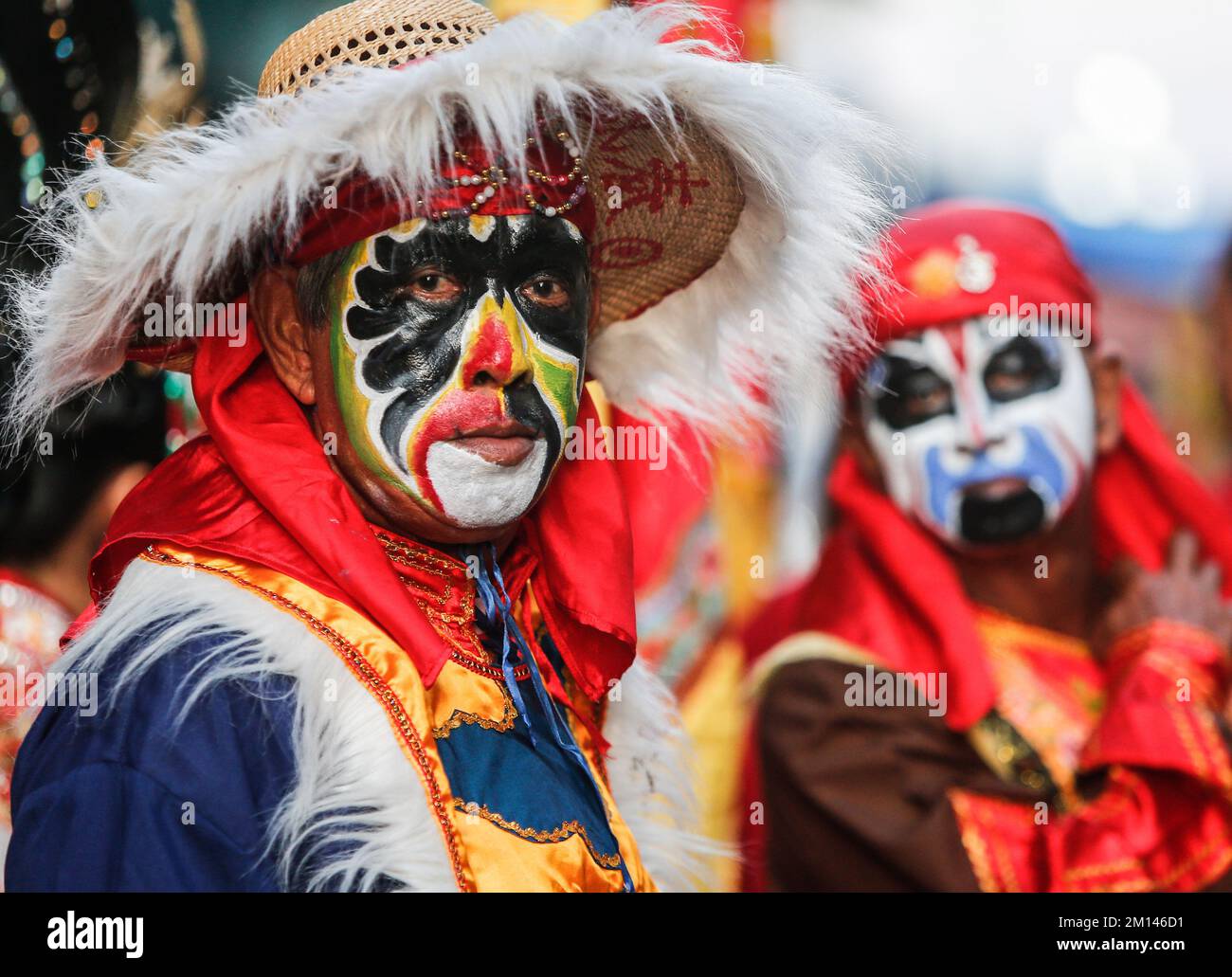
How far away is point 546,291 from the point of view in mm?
1790

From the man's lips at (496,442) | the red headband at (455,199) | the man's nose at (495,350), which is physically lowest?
the man's lips at (496,442)

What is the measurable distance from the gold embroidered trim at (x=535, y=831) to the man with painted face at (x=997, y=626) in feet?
4.57

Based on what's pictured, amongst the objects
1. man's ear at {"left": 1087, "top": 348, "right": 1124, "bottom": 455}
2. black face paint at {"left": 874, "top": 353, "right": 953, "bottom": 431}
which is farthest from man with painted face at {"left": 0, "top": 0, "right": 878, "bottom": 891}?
man's ear at {"left": 1087, "top": 348, "right": 1124, "bottom": 455}

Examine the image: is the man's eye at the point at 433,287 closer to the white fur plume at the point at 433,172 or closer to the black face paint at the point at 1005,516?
the white fur plume at the point at 433,172

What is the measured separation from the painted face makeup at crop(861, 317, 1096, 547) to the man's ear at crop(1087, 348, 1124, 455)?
0.14 m

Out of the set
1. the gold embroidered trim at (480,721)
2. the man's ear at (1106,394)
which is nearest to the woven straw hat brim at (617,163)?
the gold embroidered trim at (480,721)

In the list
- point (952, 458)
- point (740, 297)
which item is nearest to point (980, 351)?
point (952, 458)

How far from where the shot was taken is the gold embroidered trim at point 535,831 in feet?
5.49

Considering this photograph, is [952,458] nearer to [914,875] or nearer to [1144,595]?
[1144,595]

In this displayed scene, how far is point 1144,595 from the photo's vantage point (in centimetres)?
337

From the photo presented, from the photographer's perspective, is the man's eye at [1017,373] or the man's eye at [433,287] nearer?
the man's eye at [433,287]

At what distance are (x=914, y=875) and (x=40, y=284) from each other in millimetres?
1983

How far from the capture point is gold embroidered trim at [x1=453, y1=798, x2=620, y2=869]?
5.49 feet

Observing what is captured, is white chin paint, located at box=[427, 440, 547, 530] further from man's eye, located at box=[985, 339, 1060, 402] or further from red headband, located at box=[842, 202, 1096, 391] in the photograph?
man's eye, located at box=[985, 339, 1060, 402]
